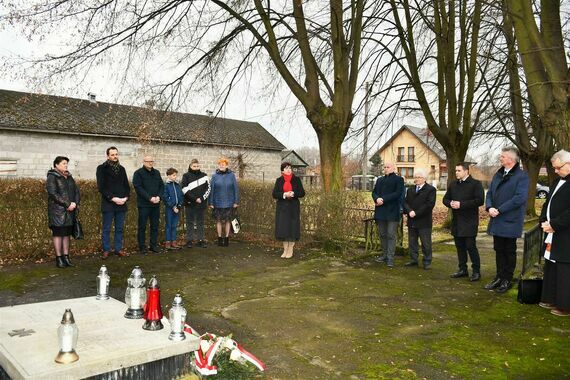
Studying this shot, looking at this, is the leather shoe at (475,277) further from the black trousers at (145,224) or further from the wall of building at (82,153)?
the wall of building at (82,153)

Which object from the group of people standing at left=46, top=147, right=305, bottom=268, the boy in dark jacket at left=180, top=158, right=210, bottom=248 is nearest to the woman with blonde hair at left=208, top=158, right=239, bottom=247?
the group of people standing at left=46, top=147, right=305, bottom=268

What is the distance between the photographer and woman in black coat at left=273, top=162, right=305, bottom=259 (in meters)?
A: 9.15

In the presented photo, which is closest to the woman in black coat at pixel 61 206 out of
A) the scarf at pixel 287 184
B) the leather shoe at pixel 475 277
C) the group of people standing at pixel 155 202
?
the group of people standing at pixel 155 202

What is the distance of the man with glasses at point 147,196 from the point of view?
909 centimetres

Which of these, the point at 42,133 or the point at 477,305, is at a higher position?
Answer: the point at 42,133

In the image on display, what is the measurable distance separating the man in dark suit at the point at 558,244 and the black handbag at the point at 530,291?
0.53ft

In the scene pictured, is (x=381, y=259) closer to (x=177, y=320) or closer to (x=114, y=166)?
(x=114, y=166)

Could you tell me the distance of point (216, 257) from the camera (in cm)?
907

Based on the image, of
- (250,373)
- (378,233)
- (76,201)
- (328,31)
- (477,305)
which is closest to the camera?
(250,373)

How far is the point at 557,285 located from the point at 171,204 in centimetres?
714

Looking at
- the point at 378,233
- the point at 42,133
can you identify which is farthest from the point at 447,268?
the point at 42,133

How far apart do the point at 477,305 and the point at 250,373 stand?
365cm

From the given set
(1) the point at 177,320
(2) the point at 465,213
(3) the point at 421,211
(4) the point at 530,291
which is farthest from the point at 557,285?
(1) the point at 177,320

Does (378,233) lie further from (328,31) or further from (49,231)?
(49,231)
